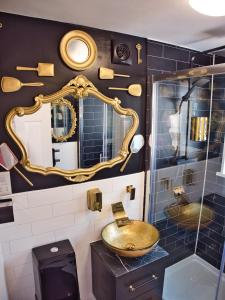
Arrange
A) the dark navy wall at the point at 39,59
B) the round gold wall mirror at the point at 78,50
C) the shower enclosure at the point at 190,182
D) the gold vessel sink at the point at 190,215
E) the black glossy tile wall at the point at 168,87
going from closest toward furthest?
the dark navy wall at the point at 39,59 → the round gold wall mirror at the point at 78,50 → the black glossy tile wall at the point at 168,87 → the shower enclosure at the point at 190,182 → the gold vessel sink at the point at 190,215

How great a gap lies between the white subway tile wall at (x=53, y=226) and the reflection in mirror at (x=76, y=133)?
8.8 inches

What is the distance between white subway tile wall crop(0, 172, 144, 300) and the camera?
1579mm

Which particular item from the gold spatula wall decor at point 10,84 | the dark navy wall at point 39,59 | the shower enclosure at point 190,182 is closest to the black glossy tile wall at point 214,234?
the shower enclosure at point 190,182

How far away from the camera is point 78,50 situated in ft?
5.17

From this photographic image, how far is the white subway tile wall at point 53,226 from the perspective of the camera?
1.58 m

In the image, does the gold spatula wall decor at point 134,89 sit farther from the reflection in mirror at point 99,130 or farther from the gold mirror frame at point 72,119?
the gold mirror frame at point 72,119

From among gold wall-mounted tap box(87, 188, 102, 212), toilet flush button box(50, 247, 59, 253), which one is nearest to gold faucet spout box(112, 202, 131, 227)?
gold wall-mounted tap box(87, 188, 102, 212)

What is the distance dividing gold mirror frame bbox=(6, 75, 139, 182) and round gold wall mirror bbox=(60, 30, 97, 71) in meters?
0.10

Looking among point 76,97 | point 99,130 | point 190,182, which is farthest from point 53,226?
point 190,182

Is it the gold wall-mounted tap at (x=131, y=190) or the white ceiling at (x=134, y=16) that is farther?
the gold wall-mounted tap at (x=131, y=190)

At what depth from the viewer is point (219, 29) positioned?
1.61 meters

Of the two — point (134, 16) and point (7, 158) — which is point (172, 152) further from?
point (7, 158)

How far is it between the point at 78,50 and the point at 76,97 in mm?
325

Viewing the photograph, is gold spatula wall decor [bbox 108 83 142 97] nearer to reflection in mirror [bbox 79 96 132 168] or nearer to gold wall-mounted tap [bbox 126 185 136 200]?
reflection in mirror [bbox 79 96 132 168]
